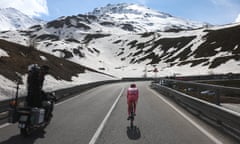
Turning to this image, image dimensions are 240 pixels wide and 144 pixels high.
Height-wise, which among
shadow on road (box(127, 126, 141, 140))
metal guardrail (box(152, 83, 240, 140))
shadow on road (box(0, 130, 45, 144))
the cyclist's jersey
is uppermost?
the cyclist's jersey

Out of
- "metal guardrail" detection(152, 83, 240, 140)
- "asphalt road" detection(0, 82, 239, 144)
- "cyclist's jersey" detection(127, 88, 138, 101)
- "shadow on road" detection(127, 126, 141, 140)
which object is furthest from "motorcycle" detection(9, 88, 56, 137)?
"metal guardrail" detection(152, 83, 240, 140)

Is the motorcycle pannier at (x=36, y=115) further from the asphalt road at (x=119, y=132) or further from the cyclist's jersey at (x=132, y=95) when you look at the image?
the cyclist's jersey at (x=132, y=95)

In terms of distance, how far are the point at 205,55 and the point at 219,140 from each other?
9412cm

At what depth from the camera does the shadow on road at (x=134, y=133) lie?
8.50 meters

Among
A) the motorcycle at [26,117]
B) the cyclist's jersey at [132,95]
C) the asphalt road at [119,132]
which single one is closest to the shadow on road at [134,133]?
the asphalt road at [119,132]

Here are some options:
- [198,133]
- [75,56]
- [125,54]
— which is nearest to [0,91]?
[198,133]

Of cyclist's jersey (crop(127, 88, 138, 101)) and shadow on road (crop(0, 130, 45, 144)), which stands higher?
cyclist's jersey (crop(127, 88, 138, 101))

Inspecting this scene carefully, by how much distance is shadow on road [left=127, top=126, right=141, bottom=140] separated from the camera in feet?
27.9

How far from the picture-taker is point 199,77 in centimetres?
5975

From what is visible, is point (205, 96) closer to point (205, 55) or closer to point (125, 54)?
point (205, 55)

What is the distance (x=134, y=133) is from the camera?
29.8ft

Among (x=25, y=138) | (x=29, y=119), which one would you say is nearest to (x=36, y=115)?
(x=29, y=119)

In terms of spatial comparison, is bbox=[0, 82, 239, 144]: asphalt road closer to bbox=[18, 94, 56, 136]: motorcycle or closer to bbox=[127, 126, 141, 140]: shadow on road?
bbox=[127, 126, 141, 140]: shadow on road

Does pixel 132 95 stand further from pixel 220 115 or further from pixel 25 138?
pixel 25 138
